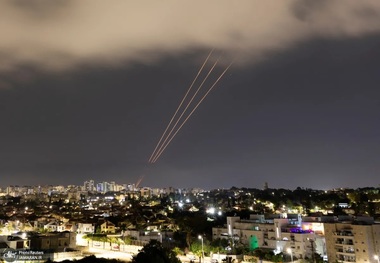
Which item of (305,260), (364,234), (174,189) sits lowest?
(305,260)

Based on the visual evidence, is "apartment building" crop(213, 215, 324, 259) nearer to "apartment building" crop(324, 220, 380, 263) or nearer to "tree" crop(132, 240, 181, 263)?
"apartment building" crop(324, 220, 380, 263)

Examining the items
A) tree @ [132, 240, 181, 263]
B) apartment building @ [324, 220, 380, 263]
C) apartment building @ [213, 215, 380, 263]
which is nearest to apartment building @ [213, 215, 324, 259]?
apartment building @ [213, 215, 380, 263]

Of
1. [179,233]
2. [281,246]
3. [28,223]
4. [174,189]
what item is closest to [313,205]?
[179,233]

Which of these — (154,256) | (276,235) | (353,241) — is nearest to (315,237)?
(353,241)

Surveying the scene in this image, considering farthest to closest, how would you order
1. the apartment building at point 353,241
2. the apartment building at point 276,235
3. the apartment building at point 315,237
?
the apartment building at point 276,235, the apartment building at point 315,237, the apartment building at point 353,241

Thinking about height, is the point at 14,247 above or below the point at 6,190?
below

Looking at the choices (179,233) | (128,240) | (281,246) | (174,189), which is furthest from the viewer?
(174,189)

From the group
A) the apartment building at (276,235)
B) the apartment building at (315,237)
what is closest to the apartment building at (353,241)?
the apartment building at (315,237)

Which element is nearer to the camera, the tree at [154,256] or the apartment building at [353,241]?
the tree at [154,256]

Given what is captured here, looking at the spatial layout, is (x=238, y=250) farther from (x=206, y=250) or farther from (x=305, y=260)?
(x=305, y=260)

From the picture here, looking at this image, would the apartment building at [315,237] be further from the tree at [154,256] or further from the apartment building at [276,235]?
the tree at [154,256]

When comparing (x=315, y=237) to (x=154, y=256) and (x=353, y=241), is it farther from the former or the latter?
(x=154, y=256)
